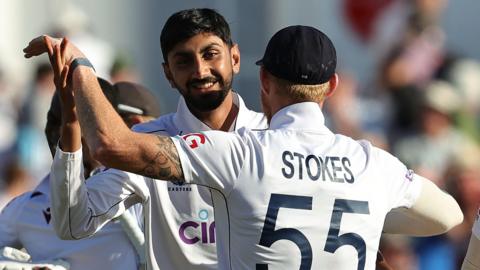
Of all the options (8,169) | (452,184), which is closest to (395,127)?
(452,184)

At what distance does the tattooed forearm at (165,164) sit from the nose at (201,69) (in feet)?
2.72

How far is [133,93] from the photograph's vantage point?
7070mm

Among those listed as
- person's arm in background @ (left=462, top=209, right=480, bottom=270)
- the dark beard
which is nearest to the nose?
the dark beard

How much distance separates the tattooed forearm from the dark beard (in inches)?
34.3

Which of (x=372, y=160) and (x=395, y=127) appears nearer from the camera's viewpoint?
(x=372, y=160)

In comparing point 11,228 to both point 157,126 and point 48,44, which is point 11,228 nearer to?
point 157,126

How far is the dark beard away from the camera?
241 inches

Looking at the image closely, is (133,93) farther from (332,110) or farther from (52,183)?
(332,110)

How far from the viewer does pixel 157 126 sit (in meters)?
6.14

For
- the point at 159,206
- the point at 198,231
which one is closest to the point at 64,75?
the point at 159,206

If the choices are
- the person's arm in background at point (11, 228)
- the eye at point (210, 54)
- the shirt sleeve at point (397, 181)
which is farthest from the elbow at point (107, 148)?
the person's arm in background at point (11, 228)

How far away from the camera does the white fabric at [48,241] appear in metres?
6.44

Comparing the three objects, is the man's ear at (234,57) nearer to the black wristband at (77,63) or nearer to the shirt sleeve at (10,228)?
the black wristband at (77,63)

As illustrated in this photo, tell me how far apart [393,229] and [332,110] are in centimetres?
714
